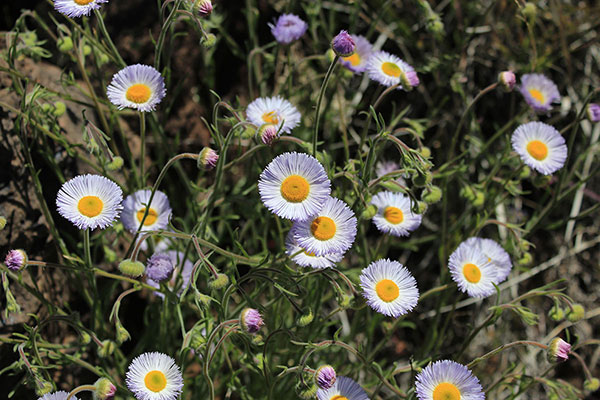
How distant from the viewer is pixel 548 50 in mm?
2996

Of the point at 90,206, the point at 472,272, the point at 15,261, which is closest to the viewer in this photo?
the point at 15,261

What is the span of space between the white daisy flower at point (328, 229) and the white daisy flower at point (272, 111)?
0.49 m

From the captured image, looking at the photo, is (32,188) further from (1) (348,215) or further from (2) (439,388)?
(2) (439,388)

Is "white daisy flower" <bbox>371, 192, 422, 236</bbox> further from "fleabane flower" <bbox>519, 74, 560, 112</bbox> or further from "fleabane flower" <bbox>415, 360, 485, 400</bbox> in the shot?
"fleabane flower" <bbox>519, 74, 560, 112</bbox>

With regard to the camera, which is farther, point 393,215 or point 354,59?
point 354,59

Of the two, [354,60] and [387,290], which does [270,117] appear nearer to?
[354,60]

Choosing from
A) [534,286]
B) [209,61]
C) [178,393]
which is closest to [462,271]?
[178,393]

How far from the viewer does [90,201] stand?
182cm

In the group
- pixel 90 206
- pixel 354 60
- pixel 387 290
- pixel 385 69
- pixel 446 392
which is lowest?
pixel 446 392

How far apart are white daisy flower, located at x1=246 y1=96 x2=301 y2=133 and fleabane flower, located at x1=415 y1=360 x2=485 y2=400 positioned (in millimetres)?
976

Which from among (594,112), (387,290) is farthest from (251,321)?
(594,112)

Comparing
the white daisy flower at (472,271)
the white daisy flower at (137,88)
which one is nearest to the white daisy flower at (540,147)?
the white daisy flower at (472,271)

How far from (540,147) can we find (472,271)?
0.58m

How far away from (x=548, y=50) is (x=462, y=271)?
1.55 meters
